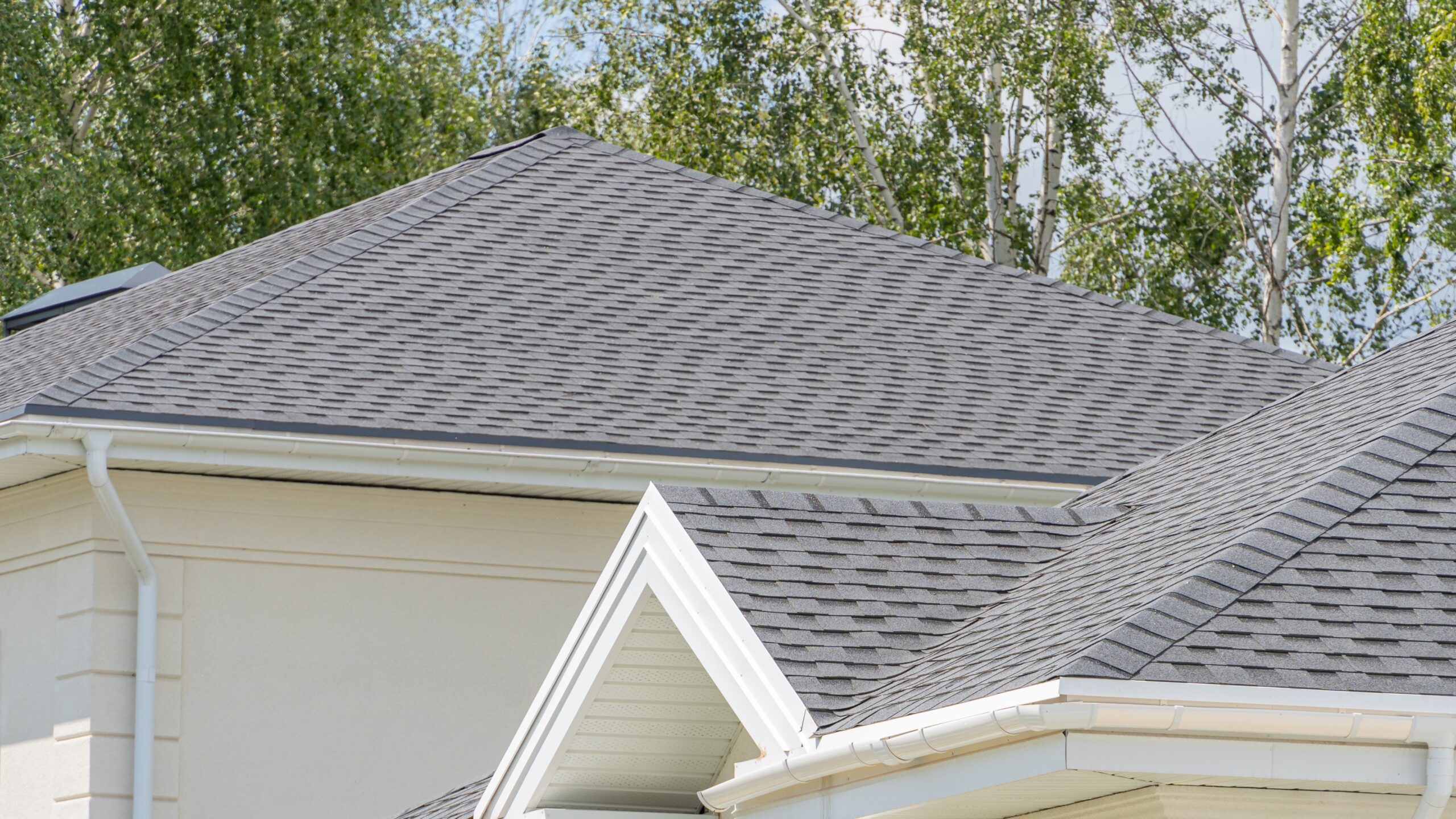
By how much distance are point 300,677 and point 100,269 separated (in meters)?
17.6

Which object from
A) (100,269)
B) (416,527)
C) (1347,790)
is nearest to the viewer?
(1347,790)

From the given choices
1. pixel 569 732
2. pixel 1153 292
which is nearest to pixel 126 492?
pixel 569 732

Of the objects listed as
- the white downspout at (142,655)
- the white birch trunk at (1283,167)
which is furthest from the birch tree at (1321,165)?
the white downspout at (142,655)

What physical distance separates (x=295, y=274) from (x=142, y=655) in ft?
10.1

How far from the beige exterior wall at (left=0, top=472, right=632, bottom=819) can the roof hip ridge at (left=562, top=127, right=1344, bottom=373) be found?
4.45 metres

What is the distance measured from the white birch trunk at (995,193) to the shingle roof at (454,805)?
66.6ft

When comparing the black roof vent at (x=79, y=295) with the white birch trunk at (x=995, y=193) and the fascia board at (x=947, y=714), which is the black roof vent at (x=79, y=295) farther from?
the white birch trunk at (x=995, y=193)

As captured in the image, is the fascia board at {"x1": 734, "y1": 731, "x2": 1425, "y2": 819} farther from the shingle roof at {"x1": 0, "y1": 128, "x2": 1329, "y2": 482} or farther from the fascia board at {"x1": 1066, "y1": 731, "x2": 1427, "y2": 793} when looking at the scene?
the shingle roof at {"x1": 0, "y1": 128, "x2": 1329, "y2": 482}

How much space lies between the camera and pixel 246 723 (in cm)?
1015

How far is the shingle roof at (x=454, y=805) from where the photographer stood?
7.75 metres

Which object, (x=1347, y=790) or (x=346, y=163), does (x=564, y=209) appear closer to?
(x=1347, y=790)

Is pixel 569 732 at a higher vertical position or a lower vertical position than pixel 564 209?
lower

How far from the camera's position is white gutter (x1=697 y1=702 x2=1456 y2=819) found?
4.54 metres

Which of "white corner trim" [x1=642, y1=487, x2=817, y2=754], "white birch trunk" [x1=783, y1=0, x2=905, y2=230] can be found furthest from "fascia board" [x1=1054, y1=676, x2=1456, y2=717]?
"white birch trunk" [x1=783, y1=0, x2=905, y2=230]
